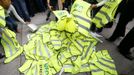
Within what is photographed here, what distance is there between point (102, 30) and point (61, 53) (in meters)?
1.17

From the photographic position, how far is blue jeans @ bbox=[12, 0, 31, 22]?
421 cm

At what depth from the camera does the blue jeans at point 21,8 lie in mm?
4207

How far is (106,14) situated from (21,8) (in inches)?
70.6

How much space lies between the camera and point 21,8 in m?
4.26

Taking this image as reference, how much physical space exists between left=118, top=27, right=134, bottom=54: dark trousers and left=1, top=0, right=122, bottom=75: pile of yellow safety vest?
28 cm

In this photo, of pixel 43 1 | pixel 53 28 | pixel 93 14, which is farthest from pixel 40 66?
pixel 43 1

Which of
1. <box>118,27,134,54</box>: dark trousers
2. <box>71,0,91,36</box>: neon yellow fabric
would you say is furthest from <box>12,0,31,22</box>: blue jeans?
<box>118,27,134,54</box>: dark trousers

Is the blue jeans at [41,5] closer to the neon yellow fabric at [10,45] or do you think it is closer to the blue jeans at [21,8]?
the blue jeans at [21,8]

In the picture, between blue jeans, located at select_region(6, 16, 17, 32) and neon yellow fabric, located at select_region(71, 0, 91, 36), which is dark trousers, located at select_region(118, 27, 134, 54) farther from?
blue jeans, located at select_region(6, 16, 17, 32)

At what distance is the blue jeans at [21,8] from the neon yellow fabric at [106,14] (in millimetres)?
1420

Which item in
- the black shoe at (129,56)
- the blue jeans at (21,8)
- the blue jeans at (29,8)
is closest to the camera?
the black shoe at (129,56)

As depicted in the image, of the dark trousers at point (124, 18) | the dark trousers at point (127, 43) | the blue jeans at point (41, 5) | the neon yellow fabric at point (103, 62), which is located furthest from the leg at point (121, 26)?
the blue jeans at point (41, 5)

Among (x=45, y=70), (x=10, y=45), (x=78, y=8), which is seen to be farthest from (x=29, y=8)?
(x=45, y=70)

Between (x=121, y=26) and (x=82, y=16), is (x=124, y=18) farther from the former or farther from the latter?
(x=82, y=16)
